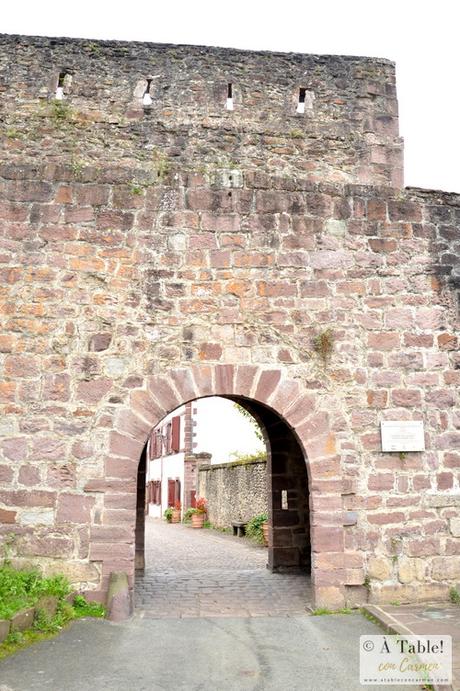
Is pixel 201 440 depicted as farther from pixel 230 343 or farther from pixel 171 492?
pixel 230 343

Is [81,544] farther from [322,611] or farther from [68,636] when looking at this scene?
[322,611]

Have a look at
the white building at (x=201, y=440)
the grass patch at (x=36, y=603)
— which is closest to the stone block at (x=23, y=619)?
the grass patch at (x=36, y=603)

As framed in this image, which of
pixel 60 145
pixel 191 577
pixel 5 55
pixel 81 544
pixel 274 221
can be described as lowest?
pixel 191 577

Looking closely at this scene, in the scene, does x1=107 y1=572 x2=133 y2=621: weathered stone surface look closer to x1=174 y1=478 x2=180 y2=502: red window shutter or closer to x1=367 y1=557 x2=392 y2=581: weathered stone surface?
x1=367 y1=557 x2=392 y2=581: weathered stone surface

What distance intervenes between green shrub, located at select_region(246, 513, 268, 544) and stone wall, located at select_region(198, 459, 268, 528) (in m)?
0.21

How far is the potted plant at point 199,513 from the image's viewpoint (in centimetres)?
1862

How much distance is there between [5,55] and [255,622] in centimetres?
810

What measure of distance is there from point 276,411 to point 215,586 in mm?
2482

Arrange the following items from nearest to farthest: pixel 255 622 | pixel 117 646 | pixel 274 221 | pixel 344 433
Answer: pixel 117 646 < pixel 255 622 < pixel 344 433 < pixel 274 221

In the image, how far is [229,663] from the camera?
4156mm

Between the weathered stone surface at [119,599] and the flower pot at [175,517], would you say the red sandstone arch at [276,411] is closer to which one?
the weathered stone surface at [119,599]

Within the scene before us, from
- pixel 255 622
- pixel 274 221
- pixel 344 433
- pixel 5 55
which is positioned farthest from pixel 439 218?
pixel 5 55

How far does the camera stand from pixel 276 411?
589cm

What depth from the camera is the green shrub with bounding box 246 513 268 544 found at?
42.7ft
